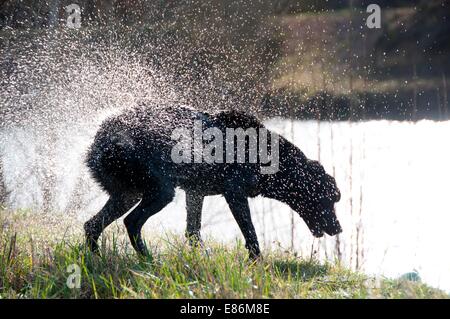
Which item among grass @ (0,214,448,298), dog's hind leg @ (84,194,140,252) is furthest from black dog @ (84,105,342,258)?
grass @ (0,214,448,298)

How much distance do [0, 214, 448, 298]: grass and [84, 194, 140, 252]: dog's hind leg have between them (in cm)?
36

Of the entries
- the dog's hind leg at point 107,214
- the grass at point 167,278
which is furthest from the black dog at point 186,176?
the grass at point 167,278

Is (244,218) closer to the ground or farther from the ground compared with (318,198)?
closer to the ground

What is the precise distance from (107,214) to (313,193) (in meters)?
2.07

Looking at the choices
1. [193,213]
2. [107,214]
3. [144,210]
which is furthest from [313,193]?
[107,214]

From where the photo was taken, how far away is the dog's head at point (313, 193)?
6305 mm

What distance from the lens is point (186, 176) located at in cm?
580

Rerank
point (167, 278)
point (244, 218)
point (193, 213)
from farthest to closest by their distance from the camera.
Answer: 1. point (193, 213)
2. point (244, 218)
3. point (167, 278)

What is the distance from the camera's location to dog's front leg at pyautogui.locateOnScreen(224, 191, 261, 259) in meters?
5.57

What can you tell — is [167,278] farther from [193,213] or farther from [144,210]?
[193,213]

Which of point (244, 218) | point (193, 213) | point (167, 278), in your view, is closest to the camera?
point (167, 278)

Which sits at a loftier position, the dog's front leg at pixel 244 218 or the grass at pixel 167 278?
the dog's front leg at pixel 244 218

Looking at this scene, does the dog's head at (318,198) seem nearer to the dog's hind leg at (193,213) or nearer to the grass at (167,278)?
the dog's hind leg at (193,213)

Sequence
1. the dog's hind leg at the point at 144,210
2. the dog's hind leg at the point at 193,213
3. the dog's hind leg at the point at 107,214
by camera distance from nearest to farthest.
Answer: the dog's hind leg at the point at 144,210, the dog's hind leg at the point at 107,214, the dog's hind leg at the point at 193,213
